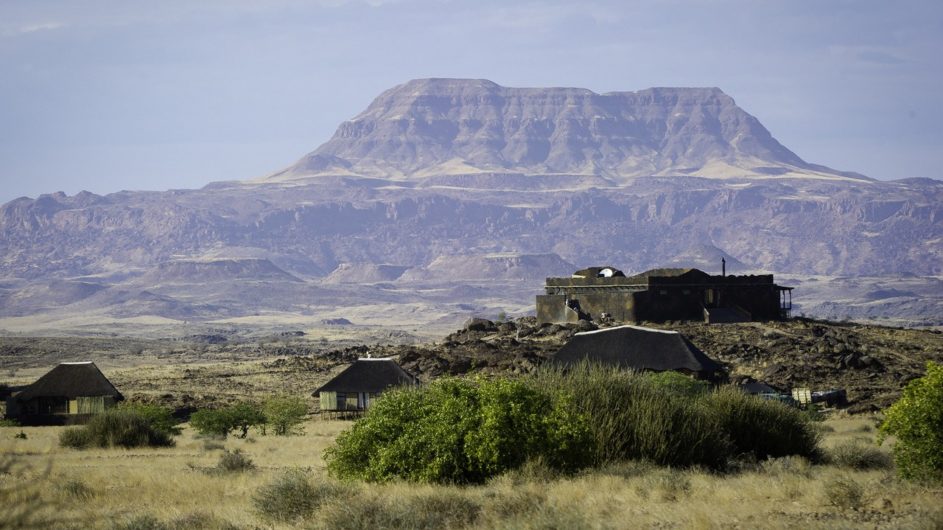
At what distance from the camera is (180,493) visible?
86.3 feet

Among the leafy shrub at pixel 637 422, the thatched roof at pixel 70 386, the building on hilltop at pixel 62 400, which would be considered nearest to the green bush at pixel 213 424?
the building on hilltop at pixel 62 400

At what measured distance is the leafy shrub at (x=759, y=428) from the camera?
31906 mm

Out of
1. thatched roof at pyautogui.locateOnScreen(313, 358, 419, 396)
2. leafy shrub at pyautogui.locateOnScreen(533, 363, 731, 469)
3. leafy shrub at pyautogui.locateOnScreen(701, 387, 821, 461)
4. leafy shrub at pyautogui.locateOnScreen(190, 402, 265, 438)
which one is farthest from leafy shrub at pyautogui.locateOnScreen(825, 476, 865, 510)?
thatched roof at pyautogui.locateOnScreen(313, 358, 419, 396)

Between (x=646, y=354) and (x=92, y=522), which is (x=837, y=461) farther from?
(x=646, y=354)

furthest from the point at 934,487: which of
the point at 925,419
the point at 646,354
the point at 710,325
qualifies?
the point at 710,325

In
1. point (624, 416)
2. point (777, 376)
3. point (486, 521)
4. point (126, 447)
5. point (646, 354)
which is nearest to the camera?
point (486, 521)

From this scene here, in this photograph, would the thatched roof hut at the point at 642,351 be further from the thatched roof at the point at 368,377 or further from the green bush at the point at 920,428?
the green bush at the point at 920,428

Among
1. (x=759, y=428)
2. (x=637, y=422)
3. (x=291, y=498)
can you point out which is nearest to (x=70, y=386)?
(x=759, y=428)

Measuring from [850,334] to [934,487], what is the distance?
212 ft

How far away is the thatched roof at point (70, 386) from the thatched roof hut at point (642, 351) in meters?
21.3

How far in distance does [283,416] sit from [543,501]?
34.2 m

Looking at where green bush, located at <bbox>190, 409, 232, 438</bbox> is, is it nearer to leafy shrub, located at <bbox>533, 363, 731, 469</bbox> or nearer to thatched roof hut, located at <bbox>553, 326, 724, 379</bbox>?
thatched roof hut, located at <bbox>553, 326, 724, 379</bbox>

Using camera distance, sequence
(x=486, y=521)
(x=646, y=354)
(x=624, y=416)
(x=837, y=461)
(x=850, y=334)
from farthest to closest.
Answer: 1. (x=850, y=334)
2. (x=646, y=354)
3. (x=837, y=461)
4. (x=624, y=416)
5. (x=486, y=521)

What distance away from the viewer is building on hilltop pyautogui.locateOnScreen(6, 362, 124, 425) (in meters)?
60.7
